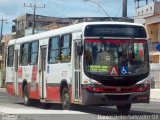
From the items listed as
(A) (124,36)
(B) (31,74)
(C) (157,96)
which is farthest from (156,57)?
(A) (124,36)

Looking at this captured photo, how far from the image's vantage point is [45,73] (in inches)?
925

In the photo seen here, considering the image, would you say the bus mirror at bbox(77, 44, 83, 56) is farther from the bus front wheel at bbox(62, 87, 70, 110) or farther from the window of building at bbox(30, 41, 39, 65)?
the window of building at bbox(30, 41, 39, 65)

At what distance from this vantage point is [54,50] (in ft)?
73.0

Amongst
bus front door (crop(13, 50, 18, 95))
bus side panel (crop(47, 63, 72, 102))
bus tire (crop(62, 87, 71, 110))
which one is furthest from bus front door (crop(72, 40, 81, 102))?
bus front door (crop(13, 50, 18, 95))

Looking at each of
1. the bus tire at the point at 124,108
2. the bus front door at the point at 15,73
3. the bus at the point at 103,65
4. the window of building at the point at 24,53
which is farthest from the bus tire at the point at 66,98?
the bus front door at the point at 15,73

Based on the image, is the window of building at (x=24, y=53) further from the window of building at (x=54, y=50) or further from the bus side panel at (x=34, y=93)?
the window of building at (x=54, y=50)

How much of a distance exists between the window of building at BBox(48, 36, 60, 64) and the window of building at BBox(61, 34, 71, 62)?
51 centimetres

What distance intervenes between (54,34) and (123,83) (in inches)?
201

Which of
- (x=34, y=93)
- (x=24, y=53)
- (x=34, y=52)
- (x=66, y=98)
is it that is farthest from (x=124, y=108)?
(x=24, y=53)

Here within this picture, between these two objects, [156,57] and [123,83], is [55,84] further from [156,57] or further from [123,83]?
[156,57]

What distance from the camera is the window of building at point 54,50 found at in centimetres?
2188

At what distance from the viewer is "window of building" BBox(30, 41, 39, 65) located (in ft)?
Result: 82.3

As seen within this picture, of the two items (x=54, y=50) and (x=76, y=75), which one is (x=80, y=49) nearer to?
(x=76, y=75)

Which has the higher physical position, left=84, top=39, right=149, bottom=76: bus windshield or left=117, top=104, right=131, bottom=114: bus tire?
left=84, top=39, right=149, bottom=76: bus windshield
